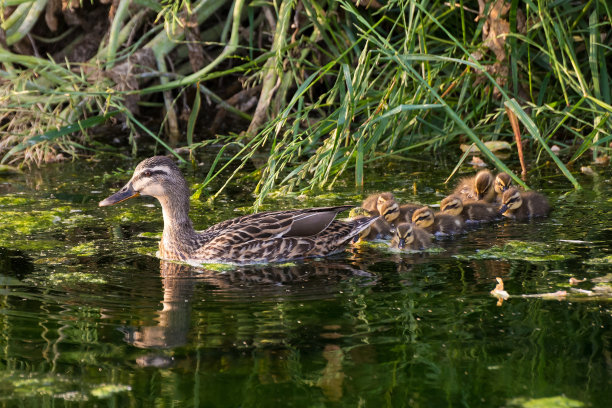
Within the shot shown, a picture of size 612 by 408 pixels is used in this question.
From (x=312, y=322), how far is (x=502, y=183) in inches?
106

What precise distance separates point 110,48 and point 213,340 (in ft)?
16.0

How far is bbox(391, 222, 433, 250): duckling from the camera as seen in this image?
5.28 m

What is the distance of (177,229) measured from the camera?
550 centimetres

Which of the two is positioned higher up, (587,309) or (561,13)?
(561,13)

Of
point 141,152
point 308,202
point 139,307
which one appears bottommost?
point 139,307

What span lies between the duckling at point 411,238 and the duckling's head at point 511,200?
0.81 meters

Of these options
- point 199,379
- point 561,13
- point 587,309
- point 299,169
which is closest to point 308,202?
point 299,169

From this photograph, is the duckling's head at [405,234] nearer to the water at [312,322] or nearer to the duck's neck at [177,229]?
the water at [312,322]

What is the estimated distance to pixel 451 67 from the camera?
740 centimetres

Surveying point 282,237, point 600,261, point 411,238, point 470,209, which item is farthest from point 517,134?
point 282,237

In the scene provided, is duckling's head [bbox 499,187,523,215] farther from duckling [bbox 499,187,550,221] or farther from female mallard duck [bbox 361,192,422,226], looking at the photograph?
female mallard duck [bbox 361,192,422,226]

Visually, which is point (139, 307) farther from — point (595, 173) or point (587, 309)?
point (595, 173)

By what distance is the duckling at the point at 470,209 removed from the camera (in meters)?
5.86

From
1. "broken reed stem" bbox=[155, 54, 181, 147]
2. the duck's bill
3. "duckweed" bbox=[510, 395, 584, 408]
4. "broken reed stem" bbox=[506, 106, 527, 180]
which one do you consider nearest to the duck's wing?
the duck's bill
